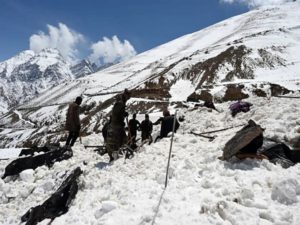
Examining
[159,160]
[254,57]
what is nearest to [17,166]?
[159,160]

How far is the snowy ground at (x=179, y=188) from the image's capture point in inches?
281

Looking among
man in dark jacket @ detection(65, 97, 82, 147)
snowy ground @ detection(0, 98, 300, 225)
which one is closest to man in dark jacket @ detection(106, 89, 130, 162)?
snowy ground @ detection(0, 98, 300, 225)

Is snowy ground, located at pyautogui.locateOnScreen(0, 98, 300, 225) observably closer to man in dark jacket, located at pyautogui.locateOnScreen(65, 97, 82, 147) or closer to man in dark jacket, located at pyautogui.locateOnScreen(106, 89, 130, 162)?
man in dark jacket, located at pyautogui.locateOnScreen(106, 89, 130, 162)

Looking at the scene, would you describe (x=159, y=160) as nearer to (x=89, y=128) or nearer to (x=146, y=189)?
(x=146, y=189)

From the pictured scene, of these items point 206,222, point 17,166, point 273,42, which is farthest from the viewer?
point 273,42

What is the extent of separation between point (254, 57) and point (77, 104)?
450 feet

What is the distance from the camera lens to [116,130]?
42.8ft

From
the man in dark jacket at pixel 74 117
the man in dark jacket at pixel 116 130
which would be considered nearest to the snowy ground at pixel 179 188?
the man in dark jacket at pixel 116 130

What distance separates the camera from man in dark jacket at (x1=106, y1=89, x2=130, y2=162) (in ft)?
41.7

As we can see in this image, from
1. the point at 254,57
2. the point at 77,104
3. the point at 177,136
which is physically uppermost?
the point at 77,104

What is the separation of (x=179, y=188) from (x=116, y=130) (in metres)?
5.08

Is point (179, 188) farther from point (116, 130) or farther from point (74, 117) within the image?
point (74, 117)

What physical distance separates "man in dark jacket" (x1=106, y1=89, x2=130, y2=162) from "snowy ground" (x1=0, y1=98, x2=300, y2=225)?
55 cm

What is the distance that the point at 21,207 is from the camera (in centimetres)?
1008
